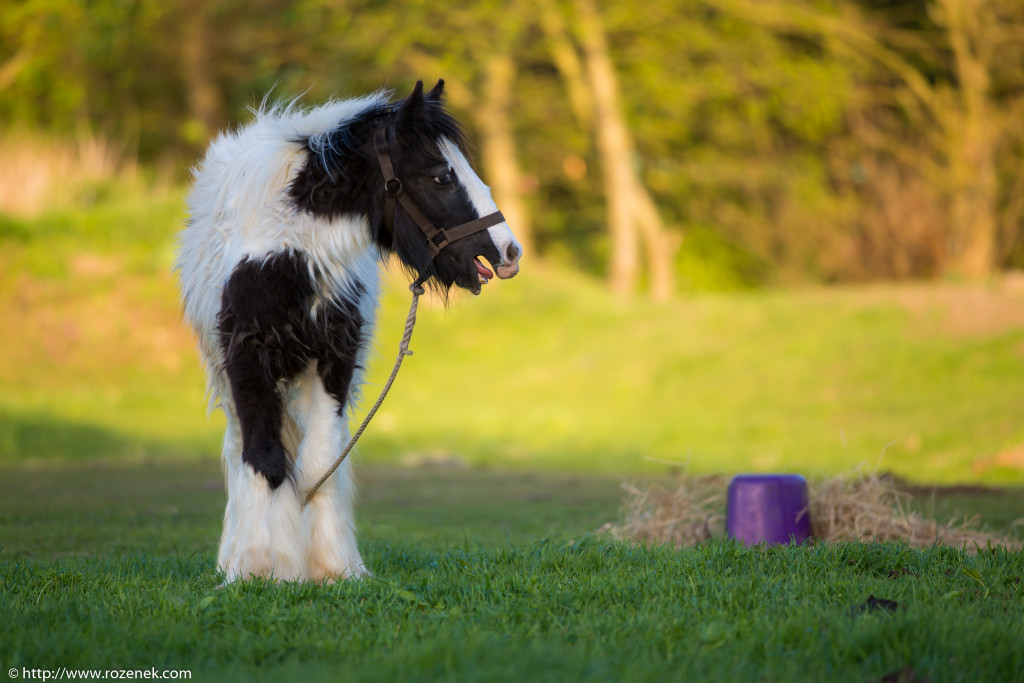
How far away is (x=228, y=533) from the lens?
5113 mm

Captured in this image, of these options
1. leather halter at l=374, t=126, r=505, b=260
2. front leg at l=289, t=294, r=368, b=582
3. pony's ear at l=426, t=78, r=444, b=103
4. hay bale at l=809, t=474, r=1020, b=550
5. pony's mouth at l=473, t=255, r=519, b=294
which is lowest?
hay bale at l=809, t=474, r=1020, b=550

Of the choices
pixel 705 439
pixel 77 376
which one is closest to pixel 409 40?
pixel 77 376

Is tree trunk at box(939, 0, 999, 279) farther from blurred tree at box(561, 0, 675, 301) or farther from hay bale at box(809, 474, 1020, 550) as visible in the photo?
hay bale at box(809, 474, 1020, 550)

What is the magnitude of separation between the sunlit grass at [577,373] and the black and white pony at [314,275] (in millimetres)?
7162

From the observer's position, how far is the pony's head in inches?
193

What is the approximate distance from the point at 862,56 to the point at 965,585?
21547 millimetres

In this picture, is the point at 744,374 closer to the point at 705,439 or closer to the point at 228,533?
the point at 705,439

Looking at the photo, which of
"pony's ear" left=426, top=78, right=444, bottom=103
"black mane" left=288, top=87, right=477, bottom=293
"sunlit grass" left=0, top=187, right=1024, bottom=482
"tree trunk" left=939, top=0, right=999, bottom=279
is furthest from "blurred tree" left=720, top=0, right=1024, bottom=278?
"black mane" left=288, top=87, right=477, bottom=293

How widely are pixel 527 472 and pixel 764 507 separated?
5.94 meters

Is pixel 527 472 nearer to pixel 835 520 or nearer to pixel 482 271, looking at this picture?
pixel 835 520

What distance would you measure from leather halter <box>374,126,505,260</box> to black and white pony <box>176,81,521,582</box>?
0.01m

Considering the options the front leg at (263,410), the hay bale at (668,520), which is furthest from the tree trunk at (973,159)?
the front leg at (263,410)

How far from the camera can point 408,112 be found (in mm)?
4895

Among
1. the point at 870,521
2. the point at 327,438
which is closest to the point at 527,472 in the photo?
the point at 870,521
